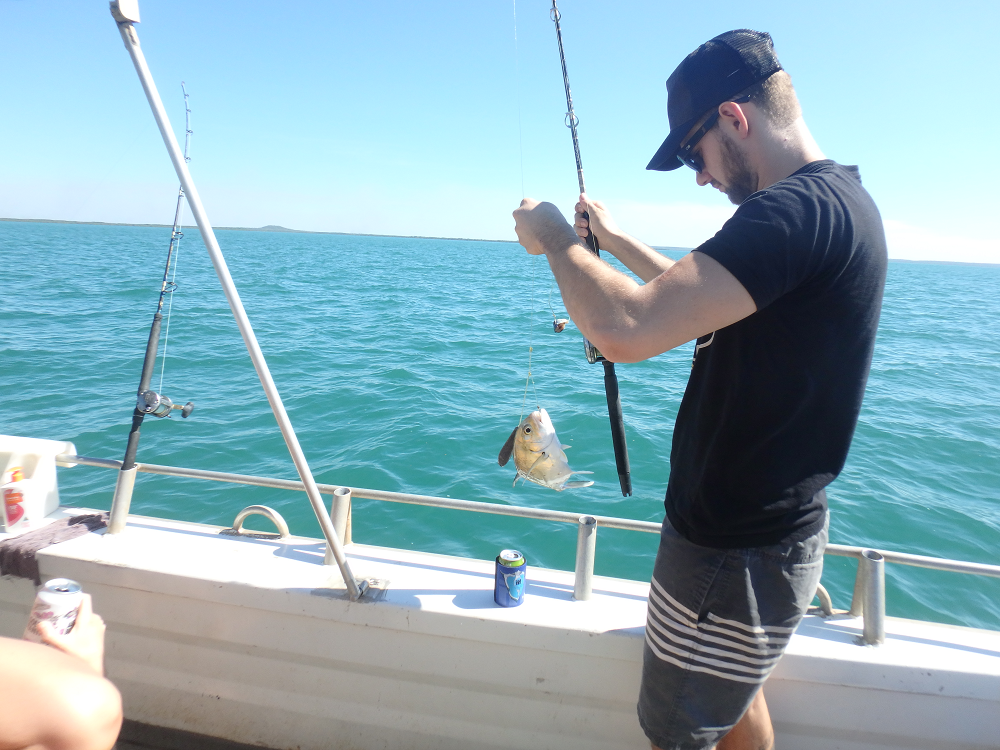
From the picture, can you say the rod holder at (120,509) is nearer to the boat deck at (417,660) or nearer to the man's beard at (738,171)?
the boat deck at (417,660)

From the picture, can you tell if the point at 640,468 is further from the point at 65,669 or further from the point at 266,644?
the point at 65,669

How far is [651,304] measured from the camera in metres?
1.17

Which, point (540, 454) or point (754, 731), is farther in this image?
point (540, 454)

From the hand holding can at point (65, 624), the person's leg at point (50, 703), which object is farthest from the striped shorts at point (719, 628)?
the hand holding can at point (65, 624)

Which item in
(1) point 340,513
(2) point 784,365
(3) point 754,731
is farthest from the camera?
(1) point 340,513

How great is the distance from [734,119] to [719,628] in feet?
3.95

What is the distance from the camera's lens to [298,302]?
1716 cm

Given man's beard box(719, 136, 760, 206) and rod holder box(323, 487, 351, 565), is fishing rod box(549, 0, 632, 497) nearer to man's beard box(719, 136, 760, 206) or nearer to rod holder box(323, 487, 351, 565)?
man's beard box(719, 136, 760, 206)

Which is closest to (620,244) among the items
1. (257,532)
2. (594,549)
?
(594,549)

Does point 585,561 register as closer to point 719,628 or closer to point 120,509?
point 719,628

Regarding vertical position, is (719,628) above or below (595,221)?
below

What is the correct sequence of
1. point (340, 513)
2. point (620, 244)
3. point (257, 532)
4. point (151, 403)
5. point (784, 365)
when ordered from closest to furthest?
point (784, 365), point (620, 244), point (340, 513), point (257, 532), point (151, 403)

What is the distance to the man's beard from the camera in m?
1.38

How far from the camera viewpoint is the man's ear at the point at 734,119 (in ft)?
4.37
